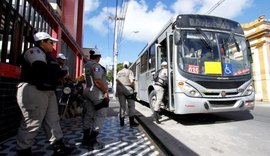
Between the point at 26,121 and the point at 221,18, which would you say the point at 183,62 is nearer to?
the point at 221,18

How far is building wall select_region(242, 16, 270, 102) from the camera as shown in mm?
19938

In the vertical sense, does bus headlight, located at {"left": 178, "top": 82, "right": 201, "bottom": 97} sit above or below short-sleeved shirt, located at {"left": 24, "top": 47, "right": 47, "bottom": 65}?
below

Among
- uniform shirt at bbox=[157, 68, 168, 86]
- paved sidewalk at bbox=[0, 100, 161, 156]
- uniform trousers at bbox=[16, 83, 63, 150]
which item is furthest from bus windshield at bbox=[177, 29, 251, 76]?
uniform trousers at bbox=[16, 83, 63, 150]

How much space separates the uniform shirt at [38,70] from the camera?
2.93 metres

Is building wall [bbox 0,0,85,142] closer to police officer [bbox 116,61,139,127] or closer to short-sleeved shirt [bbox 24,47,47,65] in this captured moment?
short-sleeved shirt [bbox 24,47,47,65]

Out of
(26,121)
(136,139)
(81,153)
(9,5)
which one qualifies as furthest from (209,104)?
(9,5)

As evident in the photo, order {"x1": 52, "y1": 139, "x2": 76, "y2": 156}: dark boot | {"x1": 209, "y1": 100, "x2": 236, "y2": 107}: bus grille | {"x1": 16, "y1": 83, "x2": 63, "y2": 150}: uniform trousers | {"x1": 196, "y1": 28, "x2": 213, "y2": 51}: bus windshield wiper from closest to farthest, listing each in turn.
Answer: {"x1": 16, "y1": 83, "x2": 63, "y2": 150}: uniform trousers
{"x1": 52, "y1": 139, "x2": 76, "y2": 156}: dark boot
{"x1": 209, "y1": 100, "x2": 236, "y2": 107}: bus grille
{"x1": 196, "y1": 28, "x2": 213, "y2": 51}: bus windshield wiper

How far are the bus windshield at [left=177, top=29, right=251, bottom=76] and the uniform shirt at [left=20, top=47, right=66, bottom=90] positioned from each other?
10.4 ft

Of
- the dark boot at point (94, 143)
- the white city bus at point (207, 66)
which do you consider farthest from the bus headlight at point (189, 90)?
the dark boot at point (94, 143)

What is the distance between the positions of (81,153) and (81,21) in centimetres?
1722

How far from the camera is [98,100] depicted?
391 centimetres

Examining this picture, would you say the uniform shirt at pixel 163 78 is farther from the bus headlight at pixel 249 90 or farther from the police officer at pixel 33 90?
the police officer at pixel 33 90

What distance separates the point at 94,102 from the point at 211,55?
324cm

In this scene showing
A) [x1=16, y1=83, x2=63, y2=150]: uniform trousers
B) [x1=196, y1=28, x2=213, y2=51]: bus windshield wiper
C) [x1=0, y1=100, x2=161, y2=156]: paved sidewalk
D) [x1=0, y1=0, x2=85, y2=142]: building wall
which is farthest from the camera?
[x1=196, y1=28, x2=213, y2=51]: bus windshield wiper
